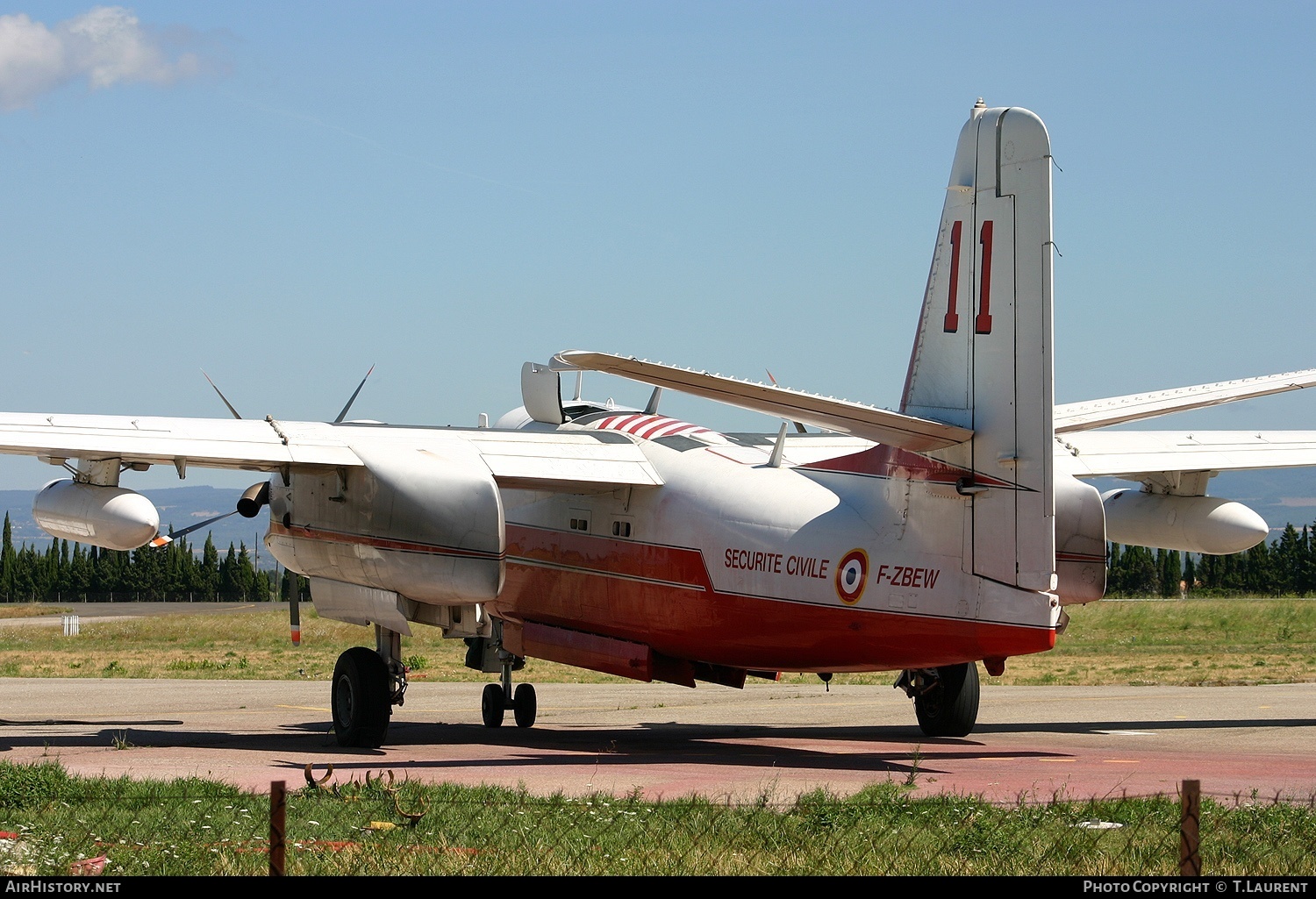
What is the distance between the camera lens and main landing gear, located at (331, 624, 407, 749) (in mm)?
18375

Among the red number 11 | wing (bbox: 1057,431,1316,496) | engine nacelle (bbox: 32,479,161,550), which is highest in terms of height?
the red number 11

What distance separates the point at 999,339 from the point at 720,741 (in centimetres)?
746

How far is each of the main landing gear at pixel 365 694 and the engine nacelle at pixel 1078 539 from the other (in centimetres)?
855

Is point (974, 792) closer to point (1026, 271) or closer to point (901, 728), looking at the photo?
point (1026, 271)

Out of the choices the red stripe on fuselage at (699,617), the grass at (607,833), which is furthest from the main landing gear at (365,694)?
the grass at (607,833)

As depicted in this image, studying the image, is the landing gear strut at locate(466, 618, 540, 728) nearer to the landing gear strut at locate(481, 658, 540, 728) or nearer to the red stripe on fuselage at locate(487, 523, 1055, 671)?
the landing gear strut at locate(481, 658, 540, 728)

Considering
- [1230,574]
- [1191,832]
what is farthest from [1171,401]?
[1230,574]

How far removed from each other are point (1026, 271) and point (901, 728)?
908cm

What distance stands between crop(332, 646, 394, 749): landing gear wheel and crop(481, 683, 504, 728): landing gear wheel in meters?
3.52

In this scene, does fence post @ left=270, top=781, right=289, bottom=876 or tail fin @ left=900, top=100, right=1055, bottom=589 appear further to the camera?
tail fin @ left=900, top=100, right=1055, bottom=589

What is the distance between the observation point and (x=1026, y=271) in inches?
603

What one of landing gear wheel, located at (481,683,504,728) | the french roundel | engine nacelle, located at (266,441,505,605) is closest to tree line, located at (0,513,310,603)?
landing gear wheel, located at (481,683,504,728)

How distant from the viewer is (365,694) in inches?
724
